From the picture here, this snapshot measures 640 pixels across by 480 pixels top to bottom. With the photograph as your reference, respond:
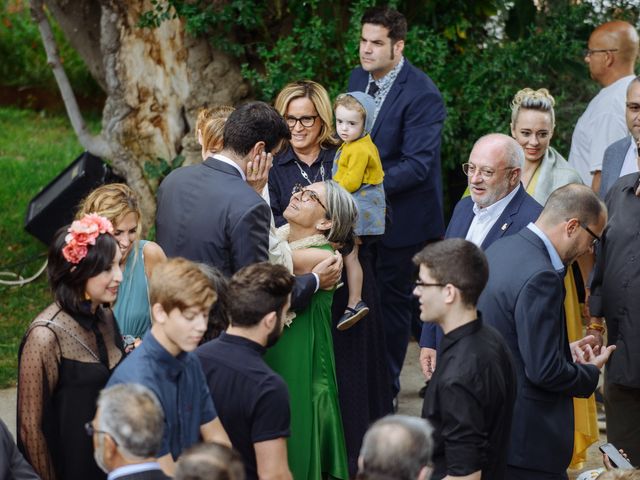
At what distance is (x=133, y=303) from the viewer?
522cm

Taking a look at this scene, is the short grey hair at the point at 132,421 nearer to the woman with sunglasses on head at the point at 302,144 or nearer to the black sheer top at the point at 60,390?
the black sheer top at the point at 60,390

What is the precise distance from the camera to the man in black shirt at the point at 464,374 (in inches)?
155

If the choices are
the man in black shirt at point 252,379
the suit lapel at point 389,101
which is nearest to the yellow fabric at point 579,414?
the suit lapel at point 389,101

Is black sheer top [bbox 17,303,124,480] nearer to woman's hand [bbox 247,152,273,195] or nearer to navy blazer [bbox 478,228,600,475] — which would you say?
woman's hand [bbox 247,152,273,195]

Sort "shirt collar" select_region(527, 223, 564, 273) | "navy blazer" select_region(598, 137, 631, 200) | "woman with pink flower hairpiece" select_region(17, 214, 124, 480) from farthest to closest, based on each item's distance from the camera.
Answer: "navy blazer" select_region(598, 137, 631, 200) → "shirt collar" select_region(527, 223, 564, 273) → "woman with pink flower hairpiece" select_region(17, 214, 124, 480)

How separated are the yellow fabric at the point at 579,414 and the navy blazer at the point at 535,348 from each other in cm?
76

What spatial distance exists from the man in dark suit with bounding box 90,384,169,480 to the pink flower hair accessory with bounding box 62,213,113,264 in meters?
0.92

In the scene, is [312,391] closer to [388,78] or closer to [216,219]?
[216,219]

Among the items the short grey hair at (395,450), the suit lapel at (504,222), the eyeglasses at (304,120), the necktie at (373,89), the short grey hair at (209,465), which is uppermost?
the necktie at (373,89)

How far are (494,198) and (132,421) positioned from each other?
2.76 meters

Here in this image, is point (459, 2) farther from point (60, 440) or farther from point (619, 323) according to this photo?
point (60, 440)

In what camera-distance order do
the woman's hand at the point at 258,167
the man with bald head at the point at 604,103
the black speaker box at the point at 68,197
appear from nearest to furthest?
the woman's hand at the point at 258,167 → the man with bald head at the point at 604,103 → the black speaker box at the point at 68,197

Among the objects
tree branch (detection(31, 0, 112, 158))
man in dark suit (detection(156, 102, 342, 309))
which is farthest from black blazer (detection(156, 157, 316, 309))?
tree branch (detection(31, 0, 112, 158))

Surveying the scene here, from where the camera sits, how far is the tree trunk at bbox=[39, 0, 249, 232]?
28.8 ft
